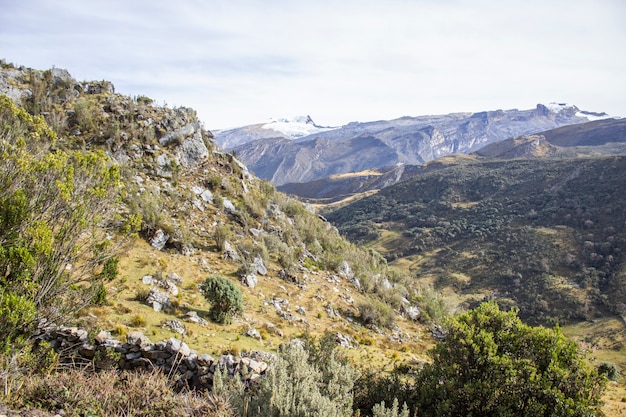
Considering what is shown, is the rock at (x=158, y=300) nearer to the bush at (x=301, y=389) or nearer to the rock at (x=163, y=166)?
the bush at (x=301, y=389)

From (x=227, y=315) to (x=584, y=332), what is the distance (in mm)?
59148

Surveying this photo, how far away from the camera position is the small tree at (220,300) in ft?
40.2

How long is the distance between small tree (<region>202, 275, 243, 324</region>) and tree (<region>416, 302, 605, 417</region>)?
22.7 ft

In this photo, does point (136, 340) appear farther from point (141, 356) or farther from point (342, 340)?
point (342, 340)

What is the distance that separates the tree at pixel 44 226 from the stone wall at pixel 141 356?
6.15ft

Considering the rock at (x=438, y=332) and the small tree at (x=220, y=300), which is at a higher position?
the small tree at (x=220, y=300)

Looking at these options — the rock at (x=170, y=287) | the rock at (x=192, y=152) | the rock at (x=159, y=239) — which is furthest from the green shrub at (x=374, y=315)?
the rock at (x=192, y=152)

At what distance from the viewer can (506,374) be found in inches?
278

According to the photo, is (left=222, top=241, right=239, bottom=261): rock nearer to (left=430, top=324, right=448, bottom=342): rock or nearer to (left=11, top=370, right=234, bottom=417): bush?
(left=430, top=324, right=448, bottom=342): rock

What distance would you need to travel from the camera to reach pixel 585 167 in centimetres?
10600

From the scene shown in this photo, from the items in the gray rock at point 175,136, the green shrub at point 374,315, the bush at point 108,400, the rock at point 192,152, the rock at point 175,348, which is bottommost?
the green shrub at point 374,315

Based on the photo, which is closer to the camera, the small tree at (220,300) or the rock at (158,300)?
the rock at (158,300)

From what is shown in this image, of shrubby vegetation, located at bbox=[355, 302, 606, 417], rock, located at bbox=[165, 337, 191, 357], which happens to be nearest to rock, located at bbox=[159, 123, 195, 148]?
rock, located at bbox=[165, 337, 191, 357]

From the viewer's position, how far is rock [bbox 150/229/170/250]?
16188 millimetres
